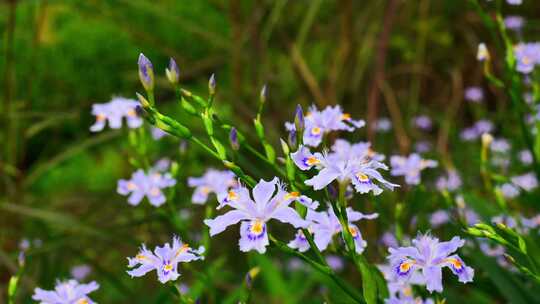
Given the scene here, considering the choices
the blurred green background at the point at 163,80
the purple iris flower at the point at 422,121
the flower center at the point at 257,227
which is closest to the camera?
the flower center at the point at 257,227

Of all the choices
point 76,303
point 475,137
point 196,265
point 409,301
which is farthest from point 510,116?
point 76,303

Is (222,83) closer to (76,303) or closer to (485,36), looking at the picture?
(485,36)

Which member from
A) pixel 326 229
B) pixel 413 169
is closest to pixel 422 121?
pixel 413 169

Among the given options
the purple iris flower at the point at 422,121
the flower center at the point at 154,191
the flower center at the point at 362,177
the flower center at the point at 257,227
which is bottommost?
the flower center at the point at 257,227

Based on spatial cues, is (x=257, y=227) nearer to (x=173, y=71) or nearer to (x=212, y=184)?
(x=173, y=71)

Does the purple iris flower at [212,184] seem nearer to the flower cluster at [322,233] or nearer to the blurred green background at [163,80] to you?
the blurred green background at [163,80]

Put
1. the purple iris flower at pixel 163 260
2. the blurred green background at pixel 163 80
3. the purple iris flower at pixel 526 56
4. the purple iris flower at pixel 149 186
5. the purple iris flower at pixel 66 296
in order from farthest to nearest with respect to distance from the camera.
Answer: the blurred green background at pixel 163 80 → the purple iris flower at pixel 526 56 → the purple iris flower at pixel 149 186 → the purple iris flower at pixel 66 296 → the purple iris flower at pixel 163 260

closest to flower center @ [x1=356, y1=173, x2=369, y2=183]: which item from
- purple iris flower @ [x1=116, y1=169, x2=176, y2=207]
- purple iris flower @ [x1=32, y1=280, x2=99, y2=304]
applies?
purple iris flower @ [x1=32, y1=280, x2=99, y2=304]

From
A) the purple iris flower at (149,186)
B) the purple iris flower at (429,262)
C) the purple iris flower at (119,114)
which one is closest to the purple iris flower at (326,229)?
the purple iris flower at (429,262)

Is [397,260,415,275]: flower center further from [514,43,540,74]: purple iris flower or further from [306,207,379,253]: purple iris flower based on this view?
[514,43,540,74]: purple iris flower
